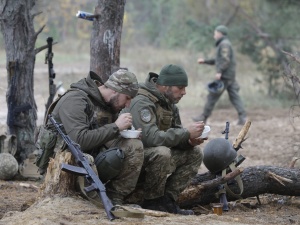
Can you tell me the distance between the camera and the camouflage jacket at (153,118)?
6434 millimetres

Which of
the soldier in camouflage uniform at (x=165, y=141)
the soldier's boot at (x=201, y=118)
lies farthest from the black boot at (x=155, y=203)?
the soldier's boot at (x=201, y=118)

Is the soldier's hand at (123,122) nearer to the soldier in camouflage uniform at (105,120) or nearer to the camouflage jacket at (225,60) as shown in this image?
the soldier in camouflage uniform at (105,120)

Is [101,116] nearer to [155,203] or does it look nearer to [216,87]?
[155,203]

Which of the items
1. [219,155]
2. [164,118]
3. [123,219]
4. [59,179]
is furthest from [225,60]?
[123,219]

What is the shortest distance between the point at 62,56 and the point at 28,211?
21553 millimetres

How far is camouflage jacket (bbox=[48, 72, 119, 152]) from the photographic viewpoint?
236 inches

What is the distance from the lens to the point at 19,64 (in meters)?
9.12

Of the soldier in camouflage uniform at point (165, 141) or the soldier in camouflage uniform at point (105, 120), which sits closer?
the soldier in camouflage uniform at point (105, 120)

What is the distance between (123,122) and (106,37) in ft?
8.21

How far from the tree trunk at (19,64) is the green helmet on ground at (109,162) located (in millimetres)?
3261

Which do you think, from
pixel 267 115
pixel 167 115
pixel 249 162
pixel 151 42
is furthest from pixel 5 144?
pixel 151 42

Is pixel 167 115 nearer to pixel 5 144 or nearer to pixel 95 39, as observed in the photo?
pixel 95 39

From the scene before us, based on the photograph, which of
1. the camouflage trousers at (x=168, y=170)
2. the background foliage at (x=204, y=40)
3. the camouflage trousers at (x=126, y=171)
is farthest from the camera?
the background foliage at (x=204, y=40)

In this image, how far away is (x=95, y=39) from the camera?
840 cm
